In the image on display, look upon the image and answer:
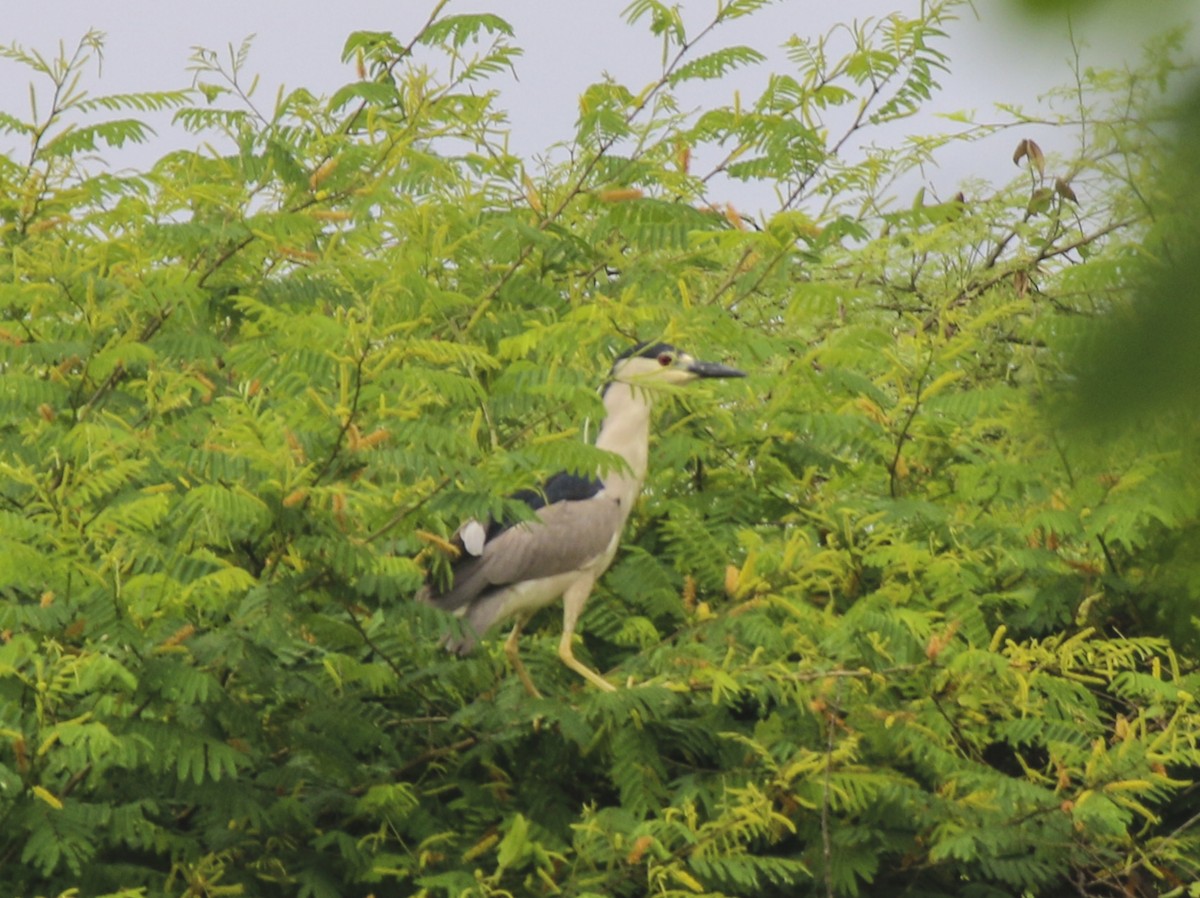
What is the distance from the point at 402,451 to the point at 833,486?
86.4 inches

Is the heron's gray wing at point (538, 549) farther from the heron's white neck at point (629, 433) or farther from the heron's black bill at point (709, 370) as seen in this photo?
the heron's black bill at point (709, 370)

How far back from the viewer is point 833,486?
611 cm

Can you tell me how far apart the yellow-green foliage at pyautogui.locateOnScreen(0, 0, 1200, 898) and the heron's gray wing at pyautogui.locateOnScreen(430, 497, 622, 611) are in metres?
0.24

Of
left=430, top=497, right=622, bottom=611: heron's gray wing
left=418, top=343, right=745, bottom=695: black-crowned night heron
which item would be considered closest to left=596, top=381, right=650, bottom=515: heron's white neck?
left=418, top=343, right=745, bottom=695: black-crowned night heron

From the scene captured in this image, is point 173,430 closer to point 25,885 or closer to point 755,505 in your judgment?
point 25,885

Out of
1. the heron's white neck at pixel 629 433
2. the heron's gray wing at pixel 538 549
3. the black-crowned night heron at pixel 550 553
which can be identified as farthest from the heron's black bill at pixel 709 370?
the heron's gray wing at pixel 538 549

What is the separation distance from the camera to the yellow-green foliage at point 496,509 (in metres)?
4.41

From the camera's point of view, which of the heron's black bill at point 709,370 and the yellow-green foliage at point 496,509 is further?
the heron's black bill at point 709,370

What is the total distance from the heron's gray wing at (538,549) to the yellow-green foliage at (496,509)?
238 mm

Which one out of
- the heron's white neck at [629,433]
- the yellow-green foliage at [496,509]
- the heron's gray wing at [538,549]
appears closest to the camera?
the yellow-green foliage at [496,509]

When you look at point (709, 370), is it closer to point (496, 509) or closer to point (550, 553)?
point (550, 553)

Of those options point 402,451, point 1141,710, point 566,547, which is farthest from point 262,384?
point 1141,710

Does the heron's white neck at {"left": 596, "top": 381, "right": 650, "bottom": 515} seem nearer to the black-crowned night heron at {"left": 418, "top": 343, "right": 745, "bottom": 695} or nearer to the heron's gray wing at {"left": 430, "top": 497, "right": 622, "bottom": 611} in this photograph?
the black-crowned night heron at {"left": 418, "top": 343, "right": 745, "bottom": 695}

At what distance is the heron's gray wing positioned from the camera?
574 centimetres
